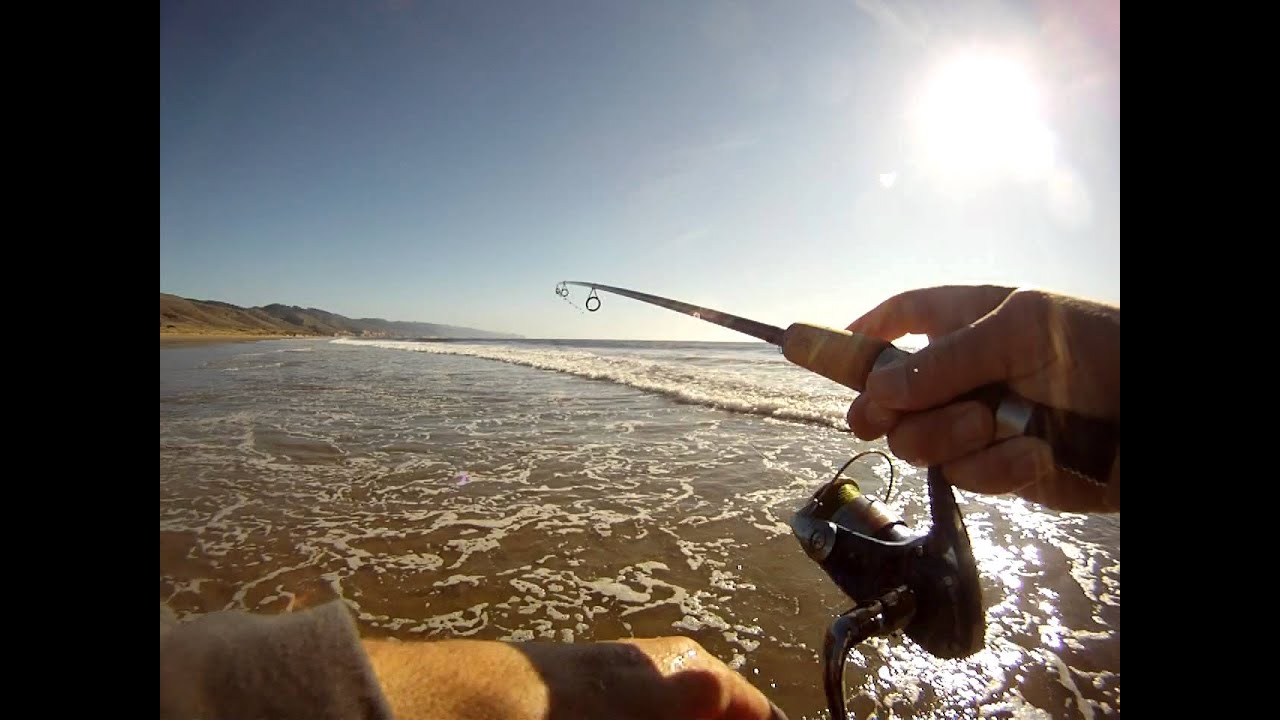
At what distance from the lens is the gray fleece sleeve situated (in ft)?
2.85

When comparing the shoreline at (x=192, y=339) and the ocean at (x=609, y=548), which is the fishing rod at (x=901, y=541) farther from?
the shoreline at (x=192, y=339)

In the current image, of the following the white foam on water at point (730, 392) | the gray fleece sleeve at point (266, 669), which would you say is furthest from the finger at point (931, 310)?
the white foam on water at point (730, 392)

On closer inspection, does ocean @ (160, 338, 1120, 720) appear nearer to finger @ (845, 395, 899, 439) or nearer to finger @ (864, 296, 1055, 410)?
finger @ (845, 395, 899, 439)

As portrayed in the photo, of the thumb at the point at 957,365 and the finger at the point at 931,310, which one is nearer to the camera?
the thumb at the point at 957,365

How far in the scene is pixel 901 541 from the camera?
5.29 feet

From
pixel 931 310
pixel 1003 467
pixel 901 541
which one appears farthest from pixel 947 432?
pixel 931 310

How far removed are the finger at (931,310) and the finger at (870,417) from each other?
0.56 meters

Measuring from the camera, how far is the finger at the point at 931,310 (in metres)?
1.80

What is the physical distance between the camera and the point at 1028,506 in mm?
5098

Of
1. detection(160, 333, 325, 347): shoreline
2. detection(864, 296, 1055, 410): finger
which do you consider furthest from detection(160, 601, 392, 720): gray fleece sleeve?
detection(160, 333, 325, 347): shoreline

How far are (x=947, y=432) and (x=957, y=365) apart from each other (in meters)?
0.19

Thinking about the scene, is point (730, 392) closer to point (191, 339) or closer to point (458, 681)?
point (458, 681)
